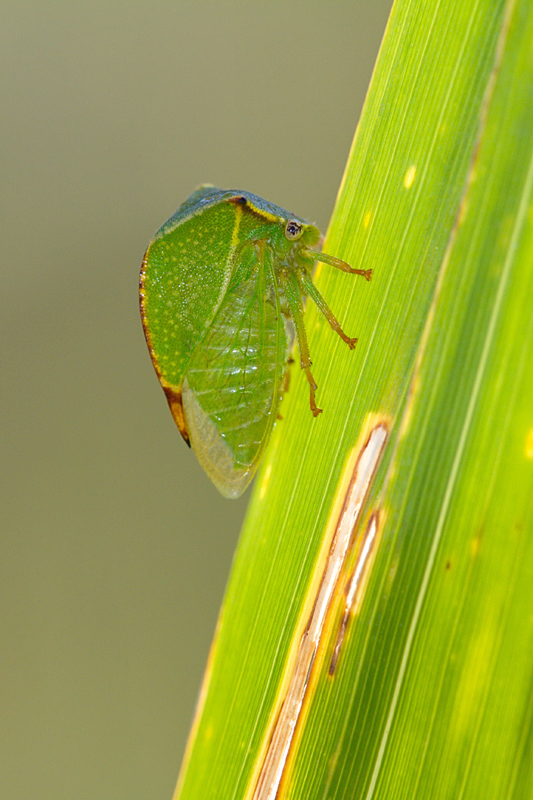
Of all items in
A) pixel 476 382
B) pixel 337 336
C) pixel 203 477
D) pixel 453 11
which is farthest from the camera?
pixel 203 477

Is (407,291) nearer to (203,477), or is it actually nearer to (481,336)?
(481,336)

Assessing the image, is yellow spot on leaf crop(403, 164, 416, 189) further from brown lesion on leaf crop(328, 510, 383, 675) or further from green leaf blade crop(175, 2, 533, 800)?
brown lesion on leaf crop(328, 510, 383, 675)

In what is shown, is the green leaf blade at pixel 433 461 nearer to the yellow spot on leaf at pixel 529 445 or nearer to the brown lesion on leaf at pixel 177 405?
the yellow spot on leaf at pixel 529 445

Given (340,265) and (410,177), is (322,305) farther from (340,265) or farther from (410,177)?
(410,177)

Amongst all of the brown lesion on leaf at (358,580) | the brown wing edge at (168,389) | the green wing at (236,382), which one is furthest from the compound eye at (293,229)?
the brown lesion on leaf at (358,580)

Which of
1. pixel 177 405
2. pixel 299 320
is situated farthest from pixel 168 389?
pixel 299 320

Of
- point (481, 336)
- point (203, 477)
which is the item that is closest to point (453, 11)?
point (481, 336)

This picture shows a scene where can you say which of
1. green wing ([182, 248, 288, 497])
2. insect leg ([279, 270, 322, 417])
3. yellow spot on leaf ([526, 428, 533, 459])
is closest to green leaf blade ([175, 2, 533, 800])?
yellow spot on leaf ([526, 428, 533, 459])
